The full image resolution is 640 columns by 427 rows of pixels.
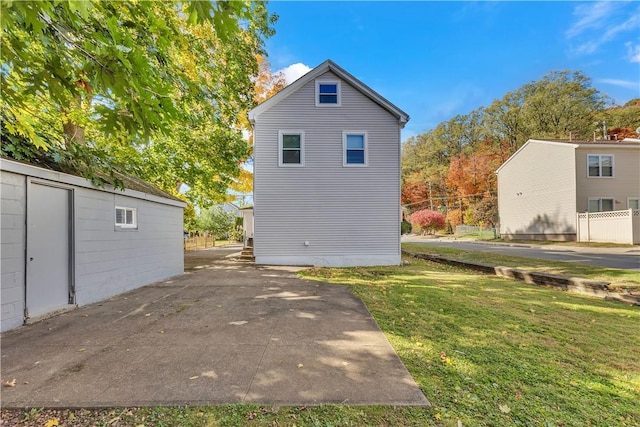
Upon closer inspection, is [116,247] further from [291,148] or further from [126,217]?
[291,148]

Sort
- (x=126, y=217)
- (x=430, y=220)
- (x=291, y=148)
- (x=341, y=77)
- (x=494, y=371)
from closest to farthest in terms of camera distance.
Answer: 1. (x=494, y=371)
2. (x=126, y=217)
3. (x=291, y=148)
4. (x=341, y=77)
5. (x=430, y=220)

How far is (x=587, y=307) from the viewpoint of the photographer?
17.6 ft

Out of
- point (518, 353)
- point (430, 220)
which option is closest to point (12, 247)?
point (518, 353)

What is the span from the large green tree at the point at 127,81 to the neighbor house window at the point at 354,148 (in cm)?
463

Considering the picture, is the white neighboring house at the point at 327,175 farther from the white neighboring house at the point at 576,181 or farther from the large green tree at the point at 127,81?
the white neighboring house at the point at 576,181

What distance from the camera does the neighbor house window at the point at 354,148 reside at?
1154 centimetres

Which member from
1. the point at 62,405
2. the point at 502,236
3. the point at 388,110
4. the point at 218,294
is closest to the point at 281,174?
the point at 388,110

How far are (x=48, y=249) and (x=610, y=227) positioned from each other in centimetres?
2565

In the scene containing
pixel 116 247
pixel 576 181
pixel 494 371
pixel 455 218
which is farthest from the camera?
pixel 455 218

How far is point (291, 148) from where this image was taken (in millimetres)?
11555

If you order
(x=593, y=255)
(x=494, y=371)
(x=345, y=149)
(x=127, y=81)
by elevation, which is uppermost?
(x=345, y=149)

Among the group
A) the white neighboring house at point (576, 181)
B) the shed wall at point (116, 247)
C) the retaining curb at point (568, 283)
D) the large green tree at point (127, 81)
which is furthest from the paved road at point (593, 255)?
the shed wall at point (116, 247)

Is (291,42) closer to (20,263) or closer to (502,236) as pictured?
(20,263)

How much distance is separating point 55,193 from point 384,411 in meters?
6.42
